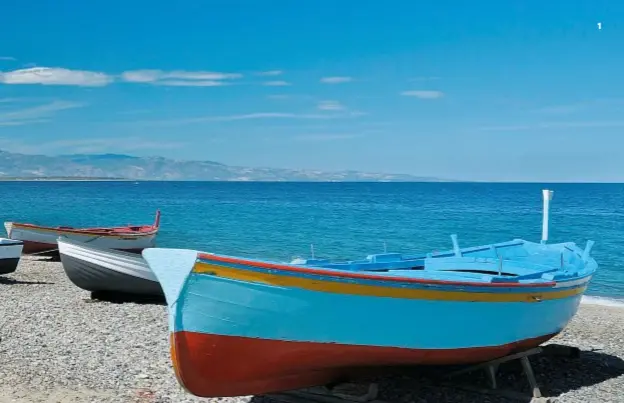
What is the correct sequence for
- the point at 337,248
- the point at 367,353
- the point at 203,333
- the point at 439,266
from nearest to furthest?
the point at 203,333 < the point at 367,353 < the point at 439,266 < the point at 337,248

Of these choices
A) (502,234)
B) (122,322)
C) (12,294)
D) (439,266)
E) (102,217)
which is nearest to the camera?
(439,266)

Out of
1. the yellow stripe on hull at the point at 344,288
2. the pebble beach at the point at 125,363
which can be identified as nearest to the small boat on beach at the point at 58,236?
the pebble beach at the point at 125,363

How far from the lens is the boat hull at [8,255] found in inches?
783

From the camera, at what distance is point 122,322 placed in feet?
46.7

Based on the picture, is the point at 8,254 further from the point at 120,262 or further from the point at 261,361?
the point at 261,361

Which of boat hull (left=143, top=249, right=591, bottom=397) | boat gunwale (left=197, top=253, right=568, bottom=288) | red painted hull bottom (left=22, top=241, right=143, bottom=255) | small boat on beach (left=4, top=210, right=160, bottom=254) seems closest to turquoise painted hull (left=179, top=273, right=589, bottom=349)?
boat hull (left=143, top=249, right=591, bottom=397)

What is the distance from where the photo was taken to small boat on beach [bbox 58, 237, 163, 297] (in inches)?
650

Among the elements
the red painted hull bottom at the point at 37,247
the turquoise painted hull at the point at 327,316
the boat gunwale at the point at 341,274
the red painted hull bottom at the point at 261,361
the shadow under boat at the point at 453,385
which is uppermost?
the boat gunwale at the point at 341,274

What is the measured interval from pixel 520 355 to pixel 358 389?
2.27 metres

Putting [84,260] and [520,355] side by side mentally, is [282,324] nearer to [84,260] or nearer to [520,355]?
[520,355]

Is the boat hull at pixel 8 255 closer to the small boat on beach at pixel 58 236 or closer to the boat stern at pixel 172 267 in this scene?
the small boat on beach at pixel 58 236

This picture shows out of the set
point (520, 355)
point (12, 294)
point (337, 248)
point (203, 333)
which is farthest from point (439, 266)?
point (337, 248)

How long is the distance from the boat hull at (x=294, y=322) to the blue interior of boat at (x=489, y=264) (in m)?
0.98

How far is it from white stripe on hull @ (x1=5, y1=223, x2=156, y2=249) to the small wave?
16396 mm
